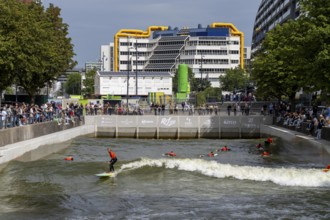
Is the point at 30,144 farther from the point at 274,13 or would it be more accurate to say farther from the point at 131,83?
the point at 274,13

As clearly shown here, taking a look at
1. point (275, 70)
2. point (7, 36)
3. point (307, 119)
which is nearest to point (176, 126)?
point (275, 70)

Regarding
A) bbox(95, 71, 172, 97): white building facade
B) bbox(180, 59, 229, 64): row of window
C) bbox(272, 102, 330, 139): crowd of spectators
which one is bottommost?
bbox(272, 102, 330, 139): crowd of spectators

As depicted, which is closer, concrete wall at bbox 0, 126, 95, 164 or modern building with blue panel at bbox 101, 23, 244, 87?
concrete wall at bbox 0, 126, 95, 164

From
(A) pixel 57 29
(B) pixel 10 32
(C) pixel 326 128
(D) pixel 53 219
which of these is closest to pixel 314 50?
(C) pixel 326 128

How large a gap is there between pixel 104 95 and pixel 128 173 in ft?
229

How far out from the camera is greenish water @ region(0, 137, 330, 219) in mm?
18328

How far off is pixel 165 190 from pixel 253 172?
5418 mm

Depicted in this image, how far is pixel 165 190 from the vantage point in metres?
22.4

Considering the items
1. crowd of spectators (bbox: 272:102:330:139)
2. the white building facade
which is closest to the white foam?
crowd of spectators (bbox: 272:102:330:139)

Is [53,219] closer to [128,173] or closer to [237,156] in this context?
[128,173]

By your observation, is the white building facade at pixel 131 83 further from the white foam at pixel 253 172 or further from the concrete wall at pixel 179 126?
the white foam at pixel 253 172

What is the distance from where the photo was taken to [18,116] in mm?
35156

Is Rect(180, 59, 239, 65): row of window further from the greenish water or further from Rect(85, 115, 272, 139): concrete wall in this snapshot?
the greenish water

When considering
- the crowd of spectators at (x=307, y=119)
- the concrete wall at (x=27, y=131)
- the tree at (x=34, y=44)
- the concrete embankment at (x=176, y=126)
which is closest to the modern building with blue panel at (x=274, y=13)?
the concrete embankment at (x=176, y=126)
